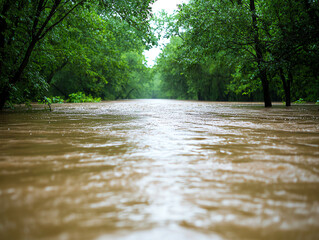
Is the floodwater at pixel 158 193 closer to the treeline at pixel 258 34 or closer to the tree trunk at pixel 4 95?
the tree trunk at pixel 4 95

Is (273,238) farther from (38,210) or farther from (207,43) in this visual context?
(207,43)

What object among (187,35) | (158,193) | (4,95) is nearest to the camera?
(158,193)

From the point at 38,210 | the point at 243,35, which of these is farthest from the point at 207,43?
the point at 38,210

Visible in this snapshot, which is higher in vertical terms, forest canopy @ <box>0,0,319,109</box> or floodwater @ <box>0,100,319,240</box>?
forest canopy @ <box>0,0,319,109</box>

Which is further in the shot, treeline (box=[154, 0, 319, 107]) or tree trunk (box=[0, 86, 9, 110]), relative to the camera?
treeline (box=[154, 0, 319, 107])

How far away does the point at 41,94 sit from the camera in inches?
258

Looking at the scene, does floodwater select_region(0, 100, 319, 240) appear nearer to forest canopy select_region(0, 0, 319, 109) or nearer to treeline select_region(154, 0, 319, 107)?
forest canopy select_region(0, 0, 319, 109)

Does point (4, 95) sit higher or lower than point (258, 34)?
lower

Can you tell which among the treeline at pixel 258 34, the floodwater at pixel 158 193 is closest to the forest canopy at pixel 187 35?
the treeline at pixel 258 34

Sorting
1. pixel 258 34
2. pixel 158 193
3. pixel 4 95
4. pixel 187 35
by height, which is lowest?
pixel 158 193

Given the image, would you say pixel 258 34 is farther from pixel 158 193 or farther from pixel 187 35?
pixel 158 193

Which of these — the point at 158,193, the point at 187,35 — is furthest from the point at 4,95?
the point at 187,35

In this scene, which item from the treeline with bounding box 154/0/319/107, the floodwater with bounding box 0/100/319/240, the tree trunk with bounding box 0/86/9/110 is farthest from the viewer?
the treeline with bounding box 154/0/319/107

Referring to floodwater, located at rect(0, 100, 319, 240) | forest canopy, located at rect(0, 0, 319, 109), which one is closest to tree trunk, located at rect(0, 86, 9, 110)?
forest canopy, located at rect(0, 0, 319, 109)
